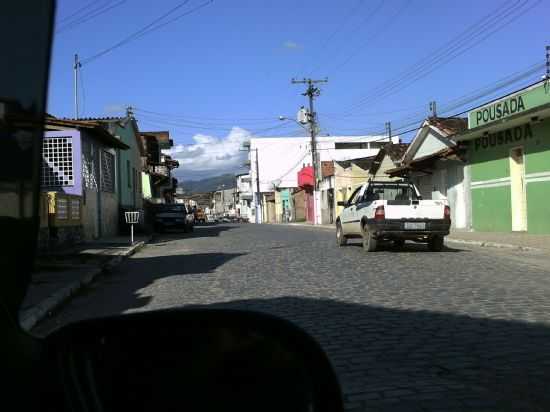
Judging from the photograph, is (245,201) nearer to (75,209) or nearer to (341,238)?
(75,209)

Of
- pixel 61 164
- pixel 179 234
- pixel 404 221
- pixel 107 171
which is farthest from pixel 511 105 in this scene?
pixel 179 234

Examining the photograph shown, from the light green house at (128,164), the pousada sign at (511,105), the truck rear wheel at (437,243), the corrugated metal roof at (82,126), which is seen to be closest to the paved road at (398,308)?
the truck rear wheel at (437,243)

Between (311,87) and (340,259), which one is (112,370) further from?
(311,87)

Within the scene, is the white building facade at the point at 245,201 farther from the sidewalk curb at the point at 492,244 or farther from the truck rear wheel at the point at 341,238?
the truck rear wheel at the point at 341,238

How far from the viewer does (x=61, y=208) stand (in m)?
18.3

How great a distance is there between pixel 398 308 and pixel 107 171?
70.7 ft

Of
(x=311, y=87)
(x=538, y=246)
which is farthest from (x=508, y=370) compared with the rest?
(x=311, y=87)

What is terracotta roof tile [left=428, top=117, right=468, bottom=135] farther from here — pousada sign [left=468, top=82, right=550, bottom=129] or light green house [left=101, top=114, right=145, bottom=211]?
light green house [left=101, top=114, right=145, bottom=211]

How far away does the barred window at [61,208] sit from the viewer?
1793cm

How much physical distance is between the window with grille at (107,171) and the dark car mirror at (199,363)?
24959 millimetres

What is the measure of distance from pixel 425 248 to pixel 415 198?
145 centimetres

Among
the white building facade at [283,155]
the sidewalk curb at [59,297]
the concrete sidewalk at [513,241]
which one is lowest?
the sidewalk curb at [59,297]

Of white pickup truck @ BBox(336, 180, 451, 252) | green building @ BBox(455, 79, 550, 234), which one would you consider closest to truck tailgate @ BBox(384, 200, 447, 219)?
white pickup truck @ BBox(336, 180, 451, 252)

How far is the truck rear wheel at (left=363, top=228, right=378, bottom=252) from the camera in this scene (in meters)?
Result: 15.8
